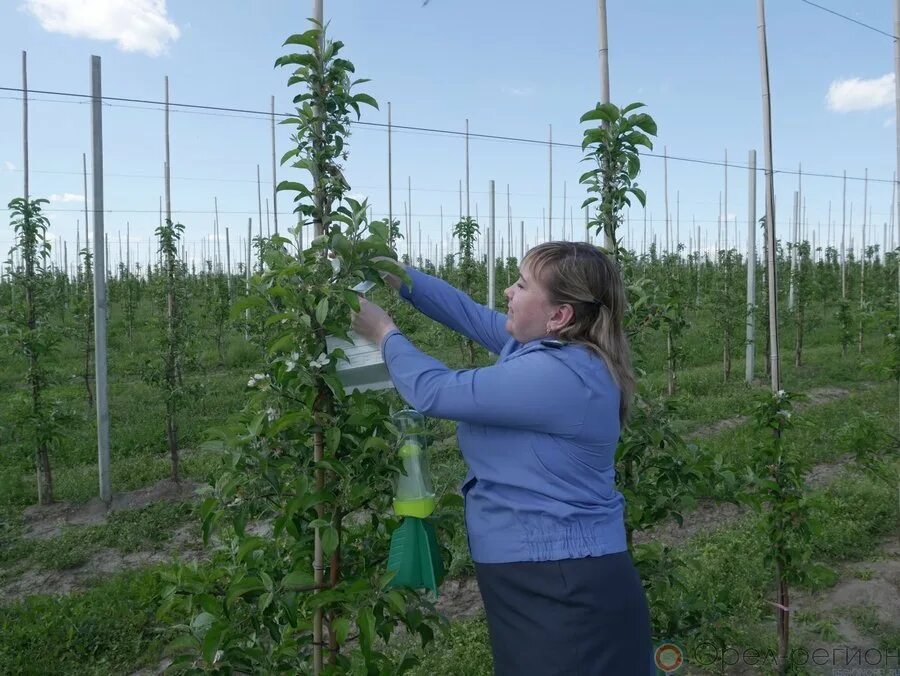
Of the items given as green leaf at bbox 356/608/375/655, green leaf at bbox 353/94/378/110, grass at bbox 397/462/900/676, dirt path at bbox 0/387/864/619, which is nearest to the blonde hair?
green leaf at bbox 353/94/378/110

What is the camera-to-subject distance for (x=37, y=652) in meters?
4.19

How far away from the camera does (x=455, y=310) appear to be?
7.85 feet

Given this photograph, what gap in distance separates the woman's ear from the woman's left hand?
0.45 meters

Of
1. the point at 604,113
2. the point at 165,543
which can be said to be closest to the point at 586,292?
the point at 604,113

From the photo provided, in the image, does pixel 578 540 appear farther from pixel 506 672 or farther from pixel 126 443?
pixel 126 443

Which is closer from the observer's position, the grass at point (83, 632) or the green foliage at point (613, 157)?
the green foliage at point (613, 157)

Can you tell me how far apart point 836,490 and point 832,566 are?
1652mm

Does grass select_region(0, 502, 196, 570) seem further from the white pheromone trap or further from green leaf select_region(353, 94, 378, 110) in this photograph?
green leaf select_region(353, 94, 378, 110)

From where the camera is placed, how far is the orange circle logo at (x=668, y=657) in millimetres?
2943

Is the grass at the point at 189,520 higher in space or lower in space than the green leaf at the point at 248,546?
lower

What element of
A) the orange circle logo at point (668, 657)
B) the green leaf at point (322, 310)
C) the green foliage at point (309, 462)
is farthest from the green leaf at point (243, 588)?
the orange circle logo at point (668, 657)

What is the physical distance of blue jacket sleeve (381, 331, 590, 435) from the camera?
1724mm

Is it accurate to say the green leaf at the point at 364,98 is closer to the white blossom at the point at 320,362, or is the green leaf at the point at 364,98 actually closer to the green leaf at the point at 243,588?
the white blossom at the point at 320,362

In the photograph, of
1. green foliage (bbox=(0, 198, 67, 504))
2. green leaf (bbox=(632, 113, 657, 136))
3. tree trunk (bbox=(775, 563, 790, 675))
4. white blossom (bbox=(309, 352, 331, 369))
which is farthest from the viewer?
green foliage (bbox=(0, 198, 67, 504))
